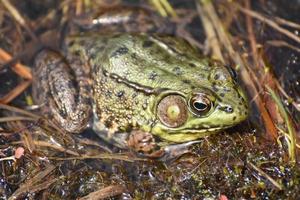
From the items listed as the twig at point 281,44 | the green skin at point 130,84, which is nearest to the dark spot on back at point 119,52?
Answer: the green skin at point 130,84

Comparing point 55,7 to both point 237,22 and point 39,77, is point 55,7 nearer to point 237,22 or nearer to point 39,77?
point 39,77

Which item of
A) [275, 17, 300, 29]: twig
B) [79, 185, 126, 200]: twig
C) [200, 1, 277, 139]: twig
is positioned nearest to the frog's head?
[200, 1, 277, 139]: twig

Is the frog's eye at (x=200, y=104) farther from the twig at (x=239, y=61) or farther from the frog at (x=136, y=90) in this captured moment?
the twig at (x=239, y=61)

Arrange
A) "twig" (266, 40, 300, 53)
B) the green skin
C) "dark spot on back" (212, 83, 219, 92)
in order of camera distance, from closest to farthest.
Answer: "dark spot on back" (212, 83, 219, 92) → the green skin → "twig" (266, 40, 300, 53)

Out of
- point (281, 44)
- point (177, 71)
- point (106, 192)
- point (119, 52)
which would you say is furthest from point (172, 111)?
point (281, 44)

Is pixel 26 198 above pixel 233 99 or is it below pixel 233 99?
below

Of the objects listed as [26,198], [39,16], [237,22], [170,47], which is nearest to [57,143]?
[26,198]

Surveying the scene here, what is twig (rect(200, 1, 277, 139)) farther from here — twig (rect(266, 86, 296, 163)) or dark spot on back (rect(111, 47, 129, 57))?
dark spot on back (rect(111, 47, 129, 57))

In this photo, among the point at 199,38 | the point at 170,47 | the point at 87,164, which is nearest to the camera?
the point at 87,164
